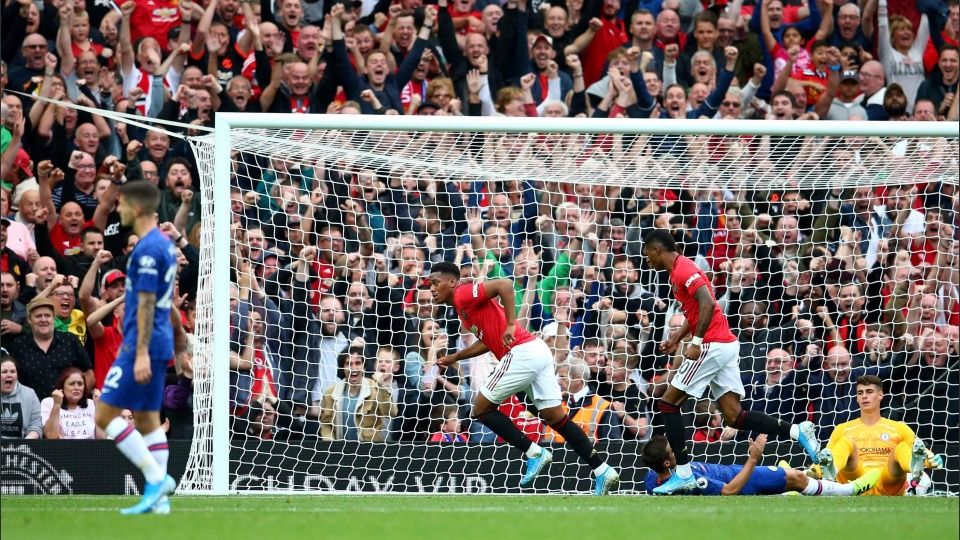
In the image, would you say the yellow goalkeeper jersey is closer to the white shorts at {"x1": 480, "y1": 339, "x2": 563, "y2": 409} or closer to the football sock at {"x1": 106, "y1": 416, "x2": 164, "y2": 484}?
the white shorts at {"x1": 480, "y1": 339, "x2": 563, "y2": 409}

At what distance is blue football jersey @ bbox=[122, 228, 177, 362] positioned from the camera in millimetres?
7688

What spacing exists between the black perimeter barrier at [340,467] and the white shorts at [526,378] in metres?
1.14

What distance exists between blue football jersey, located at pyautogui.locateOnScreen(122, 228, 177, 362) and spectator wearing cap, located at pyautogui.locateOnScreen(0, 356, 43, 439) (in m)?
Result: 3.61

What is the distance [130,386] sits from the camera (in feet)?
25.6

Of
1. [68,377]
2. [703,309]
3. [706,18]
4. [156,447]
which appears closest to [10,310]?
[68,377]

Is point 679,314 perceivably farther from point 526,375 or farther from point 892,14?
point 892,14

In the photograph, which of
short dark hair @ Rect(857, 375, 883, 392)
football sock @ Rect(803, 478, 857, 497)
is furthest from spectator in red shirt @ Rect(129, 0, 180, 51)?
football sock @ Rect(803, 478, 857, 497)

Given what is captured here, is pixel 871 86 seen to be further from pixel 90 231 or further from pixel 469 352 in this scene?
pixel 90 231

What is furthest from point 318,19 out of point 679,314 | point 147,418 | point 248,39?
point 147,418

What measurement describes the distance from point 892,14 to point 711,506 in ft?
30.3

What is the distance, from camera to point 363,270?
12.6 meters

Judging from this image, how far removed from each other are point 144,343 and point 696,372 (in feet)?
15.3

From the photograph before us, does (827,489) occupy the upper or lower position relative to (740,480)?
lower

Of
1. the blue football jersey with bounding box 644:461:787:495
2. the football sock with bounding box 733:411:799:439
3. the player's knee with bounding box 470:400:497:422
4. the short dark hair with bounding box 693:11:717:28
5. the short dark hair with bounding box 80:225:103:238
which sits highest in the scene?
the short dark hair with bounding box 693:11:717:28
